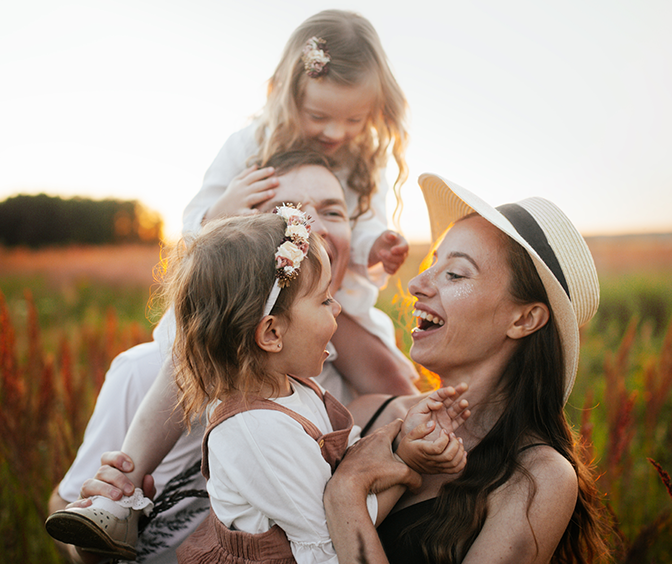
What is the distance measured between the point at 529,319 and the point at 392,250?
1020 millimetres

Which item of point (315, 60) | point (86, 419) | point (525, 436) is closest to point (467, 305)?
point (525, 436)

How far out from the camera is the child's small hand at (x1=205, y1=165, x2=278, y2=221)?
254cm

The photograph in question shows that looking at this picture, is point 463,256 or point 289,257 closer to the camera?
point 289,257

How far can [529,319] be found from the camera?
2123 mm

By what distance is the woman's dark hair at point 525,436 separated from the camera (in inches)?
72.4

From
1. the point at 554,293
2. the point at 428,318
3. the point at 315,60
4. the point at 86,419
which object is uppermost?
the point at 315,60

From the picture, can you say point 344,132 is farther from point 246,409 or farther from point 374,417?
point 246,409

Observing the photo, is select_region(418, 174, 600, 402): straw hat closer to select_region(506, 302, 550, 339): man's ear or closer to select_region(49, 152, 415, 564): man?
select_region(506, 302, 550, 339): man's ear

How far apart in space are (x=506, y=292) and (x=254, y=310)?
3.48ft

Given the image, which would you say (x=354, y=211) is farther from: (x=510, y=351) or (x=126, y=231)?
(x=126, y=231)

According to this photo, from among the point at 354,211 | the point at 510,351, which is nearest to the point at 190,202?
the point at 354,211

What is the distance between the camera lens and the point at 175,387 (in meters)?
2.37

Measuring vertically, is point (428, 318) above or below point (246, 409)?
above

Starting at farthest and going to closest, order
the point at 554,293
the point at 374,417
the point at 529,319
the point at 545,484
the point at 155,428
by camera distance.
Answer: the point at 374,417, the point at 155,428, the point at 529,319, the point at 554,293, the point at 545,484
